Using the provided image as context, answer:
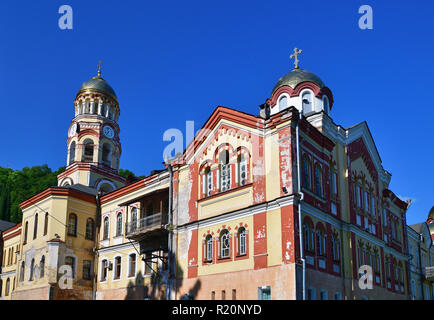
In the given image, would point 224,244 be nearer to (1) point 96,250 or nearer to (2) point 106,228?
(2) point 106,228

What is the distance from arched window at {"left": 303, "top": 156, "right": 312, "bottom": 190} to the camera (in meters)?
25.9

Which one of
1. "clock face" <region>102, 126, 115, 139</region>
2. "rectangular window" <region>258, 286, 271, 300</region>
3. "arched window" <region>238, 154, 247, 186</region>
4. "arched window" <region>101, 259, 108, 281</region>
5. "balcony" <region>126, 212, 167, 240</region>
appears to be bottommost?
"rectangular window" <region>258, 286, 271, 300</region>

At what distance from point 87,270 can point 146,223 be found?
7511mm

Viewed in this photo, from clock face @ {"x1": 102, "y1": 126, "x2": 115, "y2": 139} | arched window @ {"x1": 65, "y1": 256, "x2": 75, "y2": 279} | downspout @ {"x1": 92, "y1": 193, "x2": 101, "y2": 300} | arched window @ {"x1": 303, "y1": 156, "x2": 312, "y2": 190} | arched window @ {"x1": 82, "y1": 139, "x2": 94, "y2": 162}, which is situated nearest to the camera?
arched window @ {"x1": 303, "y1": 156, "x2": 312, "y2": 190}

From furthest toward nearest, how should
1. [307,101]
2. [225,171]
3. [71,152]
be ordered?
1. [71,152]
2. [307,101]
3. [225,171]

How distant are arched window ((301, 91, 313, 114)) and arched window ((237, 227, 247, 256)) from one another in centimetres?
900

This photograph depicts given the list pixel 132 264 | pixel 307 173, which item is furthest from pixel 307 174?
pixel 132 264

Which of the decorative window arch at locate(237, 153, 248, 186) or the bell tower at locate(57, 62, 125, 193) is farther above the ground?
the bell tower at locate(57, 62, 125, 193)

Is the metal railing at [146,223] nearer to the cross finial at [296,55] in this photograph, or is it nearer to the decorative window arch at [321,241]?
the decorative window arch at [321,241]

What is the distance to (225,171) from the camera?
27672 millimetres

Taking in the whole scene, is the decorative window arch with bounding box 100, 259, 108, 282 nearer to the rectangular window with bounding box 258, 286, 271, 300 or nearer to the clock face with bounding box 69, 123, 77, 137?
the clock face with bounding box 69, 123, 77, 137

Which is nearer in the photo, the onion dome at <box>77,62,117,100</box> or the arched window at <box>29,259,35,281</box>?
the arched window at <box>29,259,35,281</box>

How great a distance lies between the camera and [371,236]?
30.8 metres

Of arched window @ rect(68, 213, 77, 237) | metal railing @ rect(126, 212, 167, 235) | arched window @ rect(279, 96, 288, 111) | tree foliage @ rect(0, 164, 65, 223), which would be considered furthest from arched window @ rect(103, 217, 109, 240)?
tree foliage @ rect(0, 164, 65, 223)
